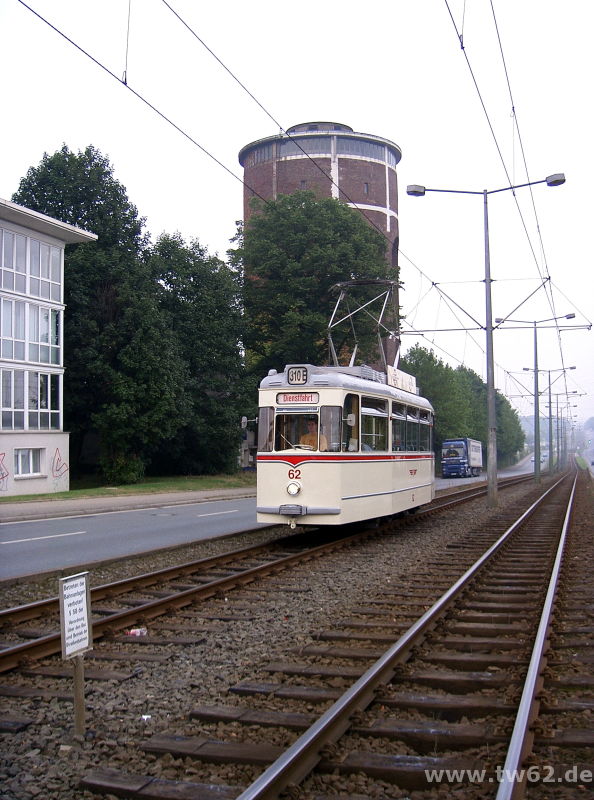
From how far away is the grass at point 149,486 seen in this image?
30.9m

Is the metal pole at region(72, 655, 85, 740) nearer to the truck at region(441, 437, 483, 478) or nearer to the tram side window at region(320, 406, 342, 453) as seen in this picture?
the tram side window at region(320, 406, 342, 453)

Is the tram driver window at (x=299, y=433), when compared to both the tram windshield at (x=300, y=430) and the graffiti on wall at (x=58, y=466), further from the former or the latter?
the graffiti on wall at (x=58, y=466)

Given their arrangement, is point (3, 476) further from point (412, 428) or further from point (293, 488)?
point (293, 488)

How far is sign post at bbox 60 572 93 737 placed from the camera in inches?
203

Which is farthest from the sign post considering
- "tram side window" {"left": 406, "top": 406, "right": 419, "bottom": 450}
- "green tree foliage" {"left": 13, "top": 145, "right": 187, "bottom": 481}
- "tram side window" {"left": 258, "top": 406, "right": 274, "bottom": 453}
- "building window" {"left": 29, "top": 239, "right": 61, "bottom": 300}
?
"green tree foliage" {"left": 13, "top": 145, "right": 187, "bottom": 481}

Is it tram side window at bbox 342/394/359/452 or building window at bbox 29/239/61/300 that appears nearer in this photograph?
tram side window at bbox 342/394/359/452

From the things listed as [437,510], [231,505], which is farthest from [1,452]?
[437,510]

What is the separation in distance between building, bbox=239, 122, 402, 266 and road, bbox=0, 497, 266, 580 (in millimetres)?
43951

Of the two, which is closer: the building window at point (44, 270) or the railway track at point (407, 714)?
the railway track at point (407, 714)

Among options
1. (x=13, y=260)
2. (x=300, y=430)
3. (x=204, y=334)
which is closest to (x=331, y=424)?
(x=300, y=430)

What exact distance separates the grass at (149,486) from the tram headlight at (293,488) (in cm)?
1735

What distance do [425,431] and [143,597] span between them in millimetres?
12285

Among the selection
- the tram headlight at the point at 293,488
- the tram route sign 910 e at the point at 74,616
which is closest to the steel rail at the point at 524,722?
the tram route sign 910 e at the point at 74,616

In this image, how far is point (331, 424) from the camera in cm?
1432
